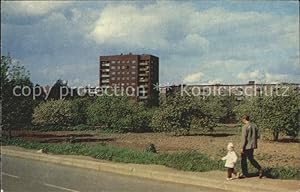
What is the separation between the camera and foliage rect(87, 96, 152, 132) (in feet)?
140

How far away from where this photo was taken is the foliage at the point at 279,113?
29781 mm

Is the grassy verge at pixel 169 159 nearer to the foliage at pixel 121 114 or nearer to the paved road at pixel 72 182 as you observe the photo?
the paved road at pixel 72 182

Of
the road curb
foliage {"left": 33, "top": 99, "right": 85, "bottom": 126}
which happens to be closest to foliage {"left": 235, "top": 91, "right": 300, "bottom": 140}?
the road curb

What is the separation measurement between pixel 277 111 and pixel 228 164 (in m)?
18.8

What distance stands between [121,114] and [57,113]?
226 inches

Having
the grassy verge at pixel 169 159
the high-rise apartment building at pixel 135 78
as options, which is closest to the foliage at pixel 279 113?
the grassy verge at pixel 169 159

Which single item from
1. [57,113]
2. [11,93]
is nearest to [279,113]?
[11,93]

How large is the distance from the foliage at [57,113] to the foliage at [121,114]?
280 centimetres

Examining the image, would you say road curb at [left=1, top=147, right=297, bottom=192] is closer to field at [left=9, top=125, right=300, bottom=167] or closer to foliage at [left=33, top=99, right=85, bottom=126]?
field at [left=9, top=125, right=300, bottom=167]

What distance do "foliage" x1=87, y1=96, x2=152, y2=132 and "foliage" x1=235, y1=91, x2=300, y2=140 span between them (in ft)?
45.6

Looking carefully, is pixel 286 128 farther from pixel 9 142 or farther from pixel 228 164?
pixel 228 164

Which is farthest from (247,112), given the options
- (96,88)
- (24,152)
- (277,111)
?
(96,88)

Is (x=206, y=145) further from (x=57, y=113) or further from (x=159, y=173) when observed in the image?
(x=57, y=113)

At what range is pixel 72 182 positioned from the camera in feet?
42.1
